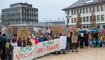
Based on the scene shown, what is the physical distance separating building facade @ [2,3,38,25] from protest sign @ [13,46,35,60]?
8532cm

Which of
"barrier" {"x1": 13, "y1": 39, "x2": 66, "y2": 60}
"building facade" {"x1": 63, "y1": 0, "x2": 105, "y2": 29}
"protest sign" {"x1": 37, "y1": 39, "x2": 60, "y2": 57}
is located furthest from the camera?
"building facade" {"x1": 63, "y1": 0, "x2": 105, "y2": 29}

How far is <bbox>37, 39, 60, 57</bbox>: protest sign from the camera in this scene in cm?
1055

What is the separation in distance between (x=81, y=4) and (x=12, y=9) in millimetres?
61853

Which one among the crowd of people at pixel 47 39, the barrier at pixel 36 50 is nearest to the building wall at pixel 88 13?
the crowd of people at pixel 47 39

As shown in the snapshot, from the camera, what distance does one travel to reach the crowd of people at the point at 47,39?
827 cm

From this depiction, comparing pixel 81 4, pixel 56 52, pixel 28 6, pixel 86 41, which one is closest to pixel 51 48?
pixel 56 52

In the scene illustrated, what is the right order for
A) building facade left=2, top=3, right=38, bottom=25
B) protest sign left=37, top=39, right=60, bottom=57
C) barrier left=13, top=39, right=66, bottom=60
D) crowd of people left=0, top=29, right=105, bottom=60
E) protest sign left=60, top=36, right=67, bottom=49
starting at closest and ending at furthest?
1. crowd of people left=0, top=29, right=105, bottom=60
2. barrier left=13, top=39, right=66, bottom=60
3. protest sign left=37, top=39, right=60, bottom=57
4. protest sign left=60, top=36, right=67, bottom=49
5. building facade left=2, top=3, right=38, bottom=25

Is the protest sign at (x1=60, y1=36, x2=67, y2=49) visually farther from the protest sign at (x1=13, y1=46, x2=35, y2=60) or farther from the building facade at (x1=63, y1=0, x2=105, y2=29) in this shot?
the building facade at (x1=63, y1=0, x2=105, y2=29)

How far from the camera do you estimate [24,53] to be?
29.4 feet

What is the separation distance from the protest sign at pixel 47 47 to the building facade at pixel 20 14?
8318 cm

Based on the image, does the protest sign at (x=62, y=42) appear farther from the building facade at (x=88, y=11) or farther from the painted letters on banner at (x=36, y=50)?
the building facade at (x=88, y=11)

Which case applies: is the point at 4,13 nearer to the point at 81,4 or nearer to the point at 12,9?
the point at 12,9

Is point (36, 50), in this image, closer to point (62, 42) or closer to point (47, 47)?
point (47, 47)

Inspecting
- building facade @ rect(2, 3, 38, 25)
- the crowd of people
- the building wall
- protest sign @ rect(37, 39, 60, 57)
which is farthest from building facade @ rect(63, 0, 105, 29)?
building facade @ rect(2, 3, 38, 25)
